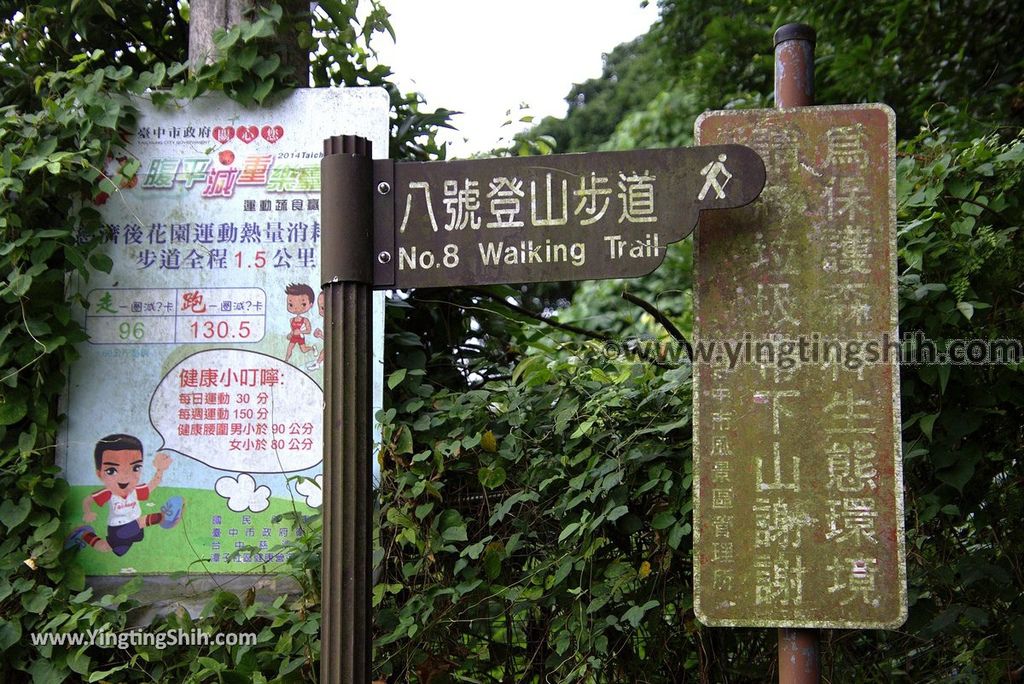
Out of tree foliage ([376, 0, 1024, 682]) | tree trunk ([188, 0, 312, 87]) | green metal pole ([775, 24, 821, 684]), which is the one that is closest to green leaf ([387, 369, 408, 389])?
tree foliage ([376, 0, 1024, 682])

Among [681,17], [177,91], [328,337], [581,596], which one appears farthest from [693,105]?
[328,337]

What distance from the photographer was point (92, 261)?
353cm

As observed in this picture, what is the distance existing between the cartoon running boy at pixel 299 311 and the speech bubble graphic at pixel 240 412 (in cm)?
8

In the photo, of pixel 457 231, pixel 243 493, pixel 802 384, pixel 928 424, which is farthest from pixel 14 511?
pixel 928 424

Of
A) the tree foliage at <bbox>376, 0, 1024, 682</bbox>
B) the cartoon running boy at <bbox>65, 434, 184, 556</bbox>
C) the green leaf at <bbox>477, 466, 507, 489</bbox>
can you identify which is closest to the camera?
the tree foliage at <bbox>376, 0, 1024, 682</bbox>

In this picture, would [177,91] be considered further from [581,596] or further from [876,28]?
[876,28]

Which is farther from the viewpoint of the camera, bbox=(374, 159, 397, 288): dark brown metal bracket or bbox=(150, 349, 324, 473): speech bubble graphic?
bbox=(150, 349, 324, 473): speech bubble graphic

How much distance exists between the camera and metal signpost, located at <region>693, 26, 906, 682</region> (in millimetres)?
2396

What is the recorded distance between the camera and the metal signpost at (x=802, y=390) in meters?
2.40

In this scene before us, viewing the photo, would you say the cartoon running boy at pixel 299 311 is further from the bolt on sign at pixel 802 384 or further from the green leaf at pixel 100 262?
the bolt on sign at pixel 802 384

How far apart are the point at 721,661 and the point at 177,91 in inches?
109

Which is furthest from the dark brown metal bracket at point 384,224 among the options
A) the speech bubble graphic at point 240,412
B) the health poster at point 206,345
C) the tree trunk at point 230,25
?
the tree trunk at point 230,25

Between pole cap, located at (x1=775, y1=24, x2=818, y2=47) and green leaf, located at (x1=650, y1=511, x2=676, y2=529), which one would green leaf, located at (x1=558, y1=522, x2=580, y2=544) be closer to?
green leaf, located at (x1=650, y1=511, x2=676, y2=529)

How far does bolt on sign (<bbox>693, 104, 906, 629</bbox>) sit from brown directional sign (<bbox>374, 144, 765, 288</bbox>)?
15 cm
